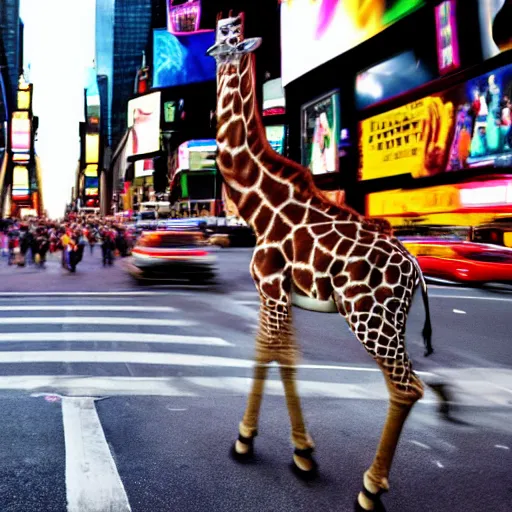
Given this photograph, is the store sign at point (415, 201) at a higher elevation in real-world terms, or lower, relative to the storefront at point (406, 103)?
lower

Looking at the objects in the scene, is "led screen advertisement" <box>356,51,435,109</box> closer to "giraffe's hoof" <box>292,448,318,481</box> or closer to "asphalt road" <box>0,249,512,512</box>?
"asphalt road" <box>0,249,512,512</box>

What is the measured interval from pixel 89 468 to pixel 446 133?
29544mm

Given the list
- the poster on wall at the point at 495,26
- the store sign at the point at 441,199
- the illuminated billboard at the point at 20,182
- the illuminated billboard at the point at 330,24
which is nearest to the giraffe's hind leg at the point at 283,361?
the store sign at the point at 441,199

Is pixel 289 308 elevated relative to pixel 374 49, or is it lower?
lower

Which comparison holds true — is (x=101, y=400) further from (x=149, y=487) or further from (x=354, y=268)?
(x=354, y=268)

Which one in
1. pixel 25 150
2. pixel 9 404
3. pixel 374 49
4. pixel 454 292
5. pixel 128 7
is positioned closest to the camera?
pixel 9 404

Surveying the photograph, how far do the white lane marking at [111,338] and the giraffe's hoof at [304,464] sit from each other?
178 inches

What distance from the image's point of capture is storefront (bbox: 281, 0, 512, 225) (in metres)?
27.4

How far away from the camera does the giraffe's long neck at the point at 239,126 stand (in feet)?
12.4

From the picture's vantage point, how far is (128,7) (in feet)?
437

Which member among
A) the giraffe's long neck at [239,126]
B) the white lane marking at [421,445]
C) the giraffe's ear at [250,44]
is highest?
the giraffe's ear at [250,44]

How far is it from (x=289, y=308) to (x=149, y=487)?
144cm

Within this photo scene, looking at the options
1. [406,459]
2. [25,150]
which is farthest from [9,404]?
[25,150]

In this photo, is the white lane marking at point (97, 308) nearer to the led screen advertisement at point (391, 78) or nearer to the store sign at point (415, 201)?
the store sign at point (415, 201)
